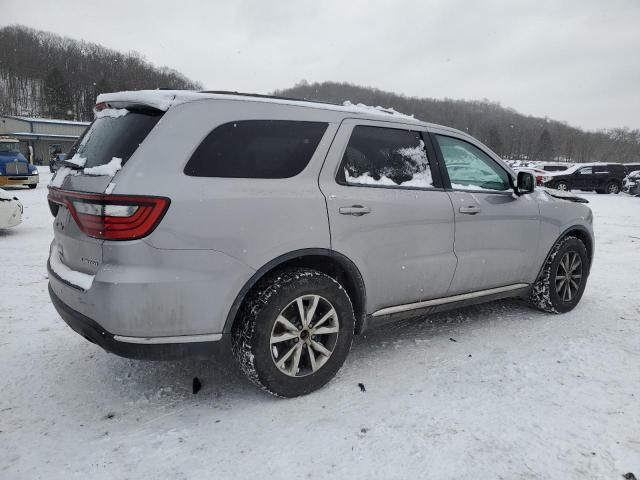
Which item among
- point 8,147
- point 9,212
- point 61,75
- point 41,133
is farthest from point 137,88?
point 9,212

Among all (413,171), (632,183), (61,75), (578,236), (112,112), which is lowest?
(578,236)

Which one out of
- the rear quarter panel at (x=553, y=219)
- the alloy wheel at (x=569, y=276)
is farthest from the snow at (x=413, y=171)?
the alloy wheel at (x=569, y=276)

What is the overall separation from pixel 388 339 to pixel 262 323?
1.53 metres

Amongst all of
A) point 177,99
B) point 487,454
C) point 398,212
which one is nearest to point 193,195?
point 177,99

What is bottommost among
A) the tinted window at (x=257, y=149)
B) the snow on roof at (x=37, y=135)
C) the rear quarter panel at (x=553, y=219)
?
the rear quarter panel at (x=553, y=219)

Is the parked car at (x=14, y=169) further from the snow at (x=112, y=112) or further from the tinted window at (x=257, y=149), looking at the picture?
the tinted window at (x=257, y=149)

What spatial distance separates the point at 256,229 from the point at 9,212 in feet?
24.4

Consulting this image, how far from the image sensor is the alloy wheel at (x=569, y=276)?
444 centimetres

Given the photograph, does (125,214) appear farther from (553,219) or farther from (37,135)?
(37,135)

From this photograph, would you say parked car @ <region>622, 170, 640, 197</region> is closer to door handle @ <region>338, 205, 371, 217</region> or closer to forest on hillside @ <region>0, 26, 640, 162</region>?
door handle @ <region>338, 205, 371, 217</region>

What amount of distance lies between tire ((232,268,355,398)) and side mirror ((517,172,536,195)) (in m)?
2.04

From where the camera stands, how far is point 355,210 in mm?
2920

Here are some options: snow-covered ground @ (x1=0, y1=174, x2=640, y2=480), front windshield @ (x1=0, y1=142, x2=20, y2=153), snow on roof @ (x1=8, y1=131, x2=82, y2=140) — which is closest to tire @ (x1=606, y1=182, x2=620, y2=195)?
snow-covered ground @ (x1=0, y1=174, x2=640, y2=480)

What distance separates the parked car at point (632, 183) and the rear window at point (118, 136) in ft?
82.1
